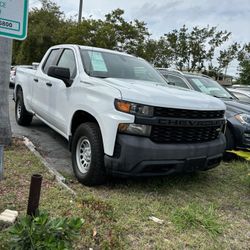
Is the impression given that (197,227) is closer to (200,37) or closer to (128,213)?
(128,213)

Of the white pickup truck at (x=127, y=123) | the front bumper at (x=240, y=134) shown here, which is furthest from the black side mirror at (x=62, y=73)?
the front bumper at (x=240, y=134)

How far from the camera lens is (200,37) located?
29000 mm

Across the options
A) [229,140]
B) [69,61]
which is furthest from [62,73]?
[229,140]

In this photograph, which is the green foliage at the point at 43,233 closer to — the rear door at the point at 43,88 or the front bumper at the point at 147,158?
the front bumper at the point at 147,158

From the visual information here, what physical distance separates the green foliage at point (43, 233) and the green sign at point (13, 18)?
1580mm

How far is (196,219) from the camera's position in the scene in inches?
144

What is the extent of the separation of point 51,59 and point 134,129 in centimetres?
314

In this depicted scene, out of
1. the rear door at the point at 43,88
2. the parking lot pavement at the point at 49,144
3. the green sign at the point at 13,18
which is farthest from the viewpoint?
the rear door at the point at 43,88

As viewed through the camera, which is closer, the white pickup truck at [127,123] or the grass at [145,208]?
the grass at [145,208]

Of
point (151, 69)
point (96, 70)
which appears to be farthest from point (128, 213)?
point (151, 69)

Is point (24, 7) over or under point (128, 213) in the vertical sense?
over

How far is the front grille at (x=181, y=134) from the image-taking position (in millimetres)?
4047

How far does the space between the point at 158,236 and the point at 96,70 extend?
260 centimetres

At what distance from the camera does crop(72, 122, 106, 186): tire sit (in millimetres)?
4176
